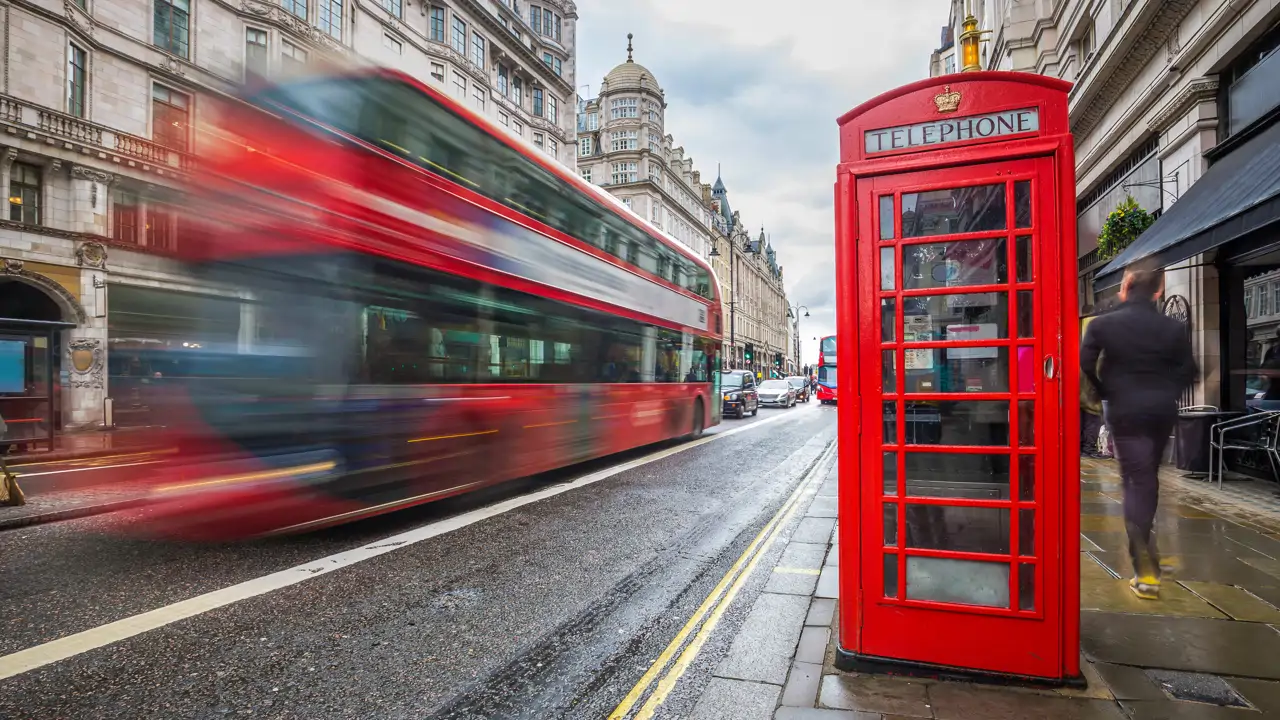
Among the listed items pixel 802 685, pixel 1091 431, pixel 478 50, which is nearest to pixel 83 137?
pixel 478 50

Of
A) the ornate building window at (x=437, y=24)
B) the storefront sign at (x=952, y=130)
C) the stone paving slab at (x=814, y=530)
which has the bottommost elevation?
the stone paving slab at (x=814, y=530)

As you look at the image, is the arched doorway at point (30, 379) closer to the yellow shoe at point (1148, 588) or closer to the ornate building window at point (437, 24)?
the yellow shoe at point (1148, 588)

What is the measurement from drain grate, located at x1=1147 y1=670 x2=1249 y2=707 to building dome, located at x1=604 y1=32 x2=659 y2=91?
62564 millimetres

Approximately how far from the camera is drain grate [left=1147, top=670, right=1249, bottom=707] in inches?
103

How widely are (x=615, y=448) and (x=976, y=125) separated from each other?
26.8 feet

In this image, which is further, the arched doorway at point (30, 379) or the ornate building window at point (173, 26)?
the ornate building window at point (173, 26)

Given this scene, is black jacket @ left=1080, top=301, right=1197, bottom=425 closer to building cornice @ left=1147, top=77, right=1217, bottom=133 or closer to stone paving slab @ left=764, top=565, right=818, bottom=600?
stone paving slab @ left=764, top=565, right=818, bottom=600

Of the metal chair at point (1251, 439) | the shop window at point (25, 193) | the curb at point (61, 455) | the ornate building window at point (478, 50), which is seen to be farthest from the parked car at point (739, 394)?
the ornate building window at point (478, 50)

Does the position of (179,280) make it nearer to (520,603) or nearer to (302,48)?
(520,603)

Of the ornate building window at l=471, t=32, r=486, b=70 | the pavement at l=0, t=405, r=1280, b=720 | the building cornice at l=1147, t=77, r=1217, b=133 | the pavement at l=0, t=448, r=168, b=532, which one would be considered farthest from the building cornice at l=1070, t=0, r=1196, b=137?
the ornate building window at l=471, t=32, r=486, b=70

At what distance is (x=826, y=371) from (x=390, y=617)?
1291 inches

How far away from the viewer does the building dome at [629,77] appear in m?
59.4

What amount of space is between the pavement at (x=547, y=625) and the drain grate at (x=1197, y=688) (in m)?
0.01

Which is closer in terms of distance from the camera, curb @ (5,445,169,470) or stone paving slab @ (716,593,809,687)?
stone paving slab @ (716,593,809,687)
